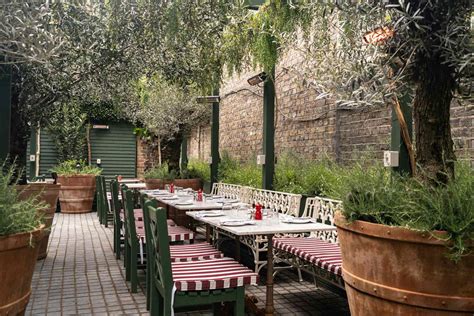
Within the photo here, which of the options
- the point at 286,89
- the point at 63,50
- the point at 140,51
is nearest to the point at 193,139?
the point at 286,89

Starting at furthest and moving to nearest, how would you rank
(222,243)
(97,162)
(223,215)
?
1. (97,162)
2. (222,243)
3. (223,215)

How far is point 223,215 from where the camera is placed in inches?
169

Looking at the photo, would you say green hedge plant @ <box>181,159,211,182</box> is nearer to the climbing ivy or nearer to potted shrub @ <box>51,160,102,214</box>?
potted shrub @ <box>51,160,102,214</box>

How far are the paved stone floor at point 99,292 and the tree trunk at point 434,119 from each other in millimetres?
→ 1896

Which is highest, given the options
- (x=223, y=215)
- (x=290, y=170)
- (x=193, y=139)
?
(x=193, y=139)

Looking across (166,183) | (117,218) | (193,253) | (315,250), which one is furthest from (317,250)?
(166,183)

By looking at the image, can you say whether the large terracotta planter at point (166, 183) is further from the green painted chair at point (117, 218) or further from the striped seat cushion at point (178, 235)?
the striped seat cushion at point (178, 235)

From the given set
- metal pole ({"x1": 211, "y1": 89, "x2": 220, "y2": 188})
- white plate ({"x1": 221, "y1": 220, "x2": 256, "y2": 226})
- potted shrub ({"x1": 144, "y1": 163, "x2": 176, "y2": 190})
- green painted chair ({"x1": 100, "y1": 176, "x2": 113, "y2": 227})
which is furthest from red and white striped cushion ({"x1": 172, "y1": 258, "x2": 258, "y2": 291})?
potted shrub ({"x1": 144, "y1": 163, "x2": 176, "y2": 190})

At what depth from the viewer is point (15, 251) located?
216cm

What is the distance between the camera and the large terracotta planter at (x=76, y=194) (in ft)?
33.6

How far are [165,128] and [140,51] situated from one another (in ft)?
14.2

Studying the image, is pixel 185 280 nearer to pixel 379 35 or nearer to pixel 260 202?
pixel 379 35

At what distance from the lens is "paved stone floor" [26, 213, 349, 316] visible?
→ 3.63 meters

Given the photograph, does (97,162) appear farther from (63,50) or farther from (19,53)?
(19,53)
